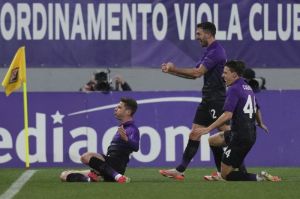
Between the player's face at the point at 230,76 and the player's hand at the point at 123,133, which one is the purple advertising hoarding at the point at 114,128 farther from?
the player's face at the point at 230,76

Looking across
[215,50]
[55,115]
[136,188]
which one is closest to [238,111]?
[215,50]

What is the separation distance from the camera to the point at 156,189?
10227 mm

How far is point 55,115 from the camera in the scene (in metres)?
15.2

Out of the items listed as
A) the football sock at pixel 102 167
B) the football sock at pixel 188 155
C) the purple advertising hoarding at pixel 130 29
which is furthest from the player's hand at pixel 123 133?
the purple advertising hoarding at pixel 130 29

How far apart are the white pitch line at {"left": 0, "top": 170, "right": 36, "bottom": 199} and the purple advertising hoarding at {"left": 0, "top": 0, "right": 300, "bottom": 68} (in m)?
3.22

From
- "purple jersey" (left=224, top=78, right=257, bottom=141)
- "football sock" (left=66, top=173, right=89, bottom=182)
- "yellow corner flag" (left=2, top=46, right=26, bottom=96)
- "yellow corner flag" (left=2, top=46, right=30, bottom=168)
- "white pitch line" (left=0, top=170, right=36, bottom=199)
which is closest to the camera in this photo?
"white pitch line" (left=0, top=170, right=36, bottom=199)

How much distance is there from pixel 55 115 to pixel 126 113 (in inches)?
159

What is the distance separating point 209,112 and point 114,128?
12.1 ft

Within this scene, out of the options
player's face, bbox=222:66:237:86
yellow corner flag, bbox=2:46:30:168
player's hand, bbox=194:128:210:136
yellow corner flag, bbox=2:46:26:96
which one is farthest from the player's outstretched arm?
yellow corner flag, bbox=2:46:26:96

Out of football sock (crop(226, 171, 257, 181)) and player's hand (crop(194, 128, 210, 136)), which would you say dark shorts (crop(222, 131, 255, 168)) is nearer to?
football sock (crop(226, 171, 257, 181))

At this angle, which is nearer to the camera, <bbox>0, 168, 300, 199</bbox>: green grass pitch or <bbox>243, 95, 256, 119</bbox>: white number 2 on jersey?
<bbox>0, 168, 300, 199</bbox>: green grass pitch

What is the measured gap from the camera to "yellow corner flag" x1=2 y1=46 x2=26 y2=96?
48.5 ft

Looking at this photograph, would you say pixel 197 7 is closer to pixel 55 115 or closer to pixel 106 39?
pixel 106 39

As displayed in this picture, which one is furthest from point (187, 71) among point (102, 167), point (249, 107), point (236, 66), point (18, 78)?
point (18, 78)
